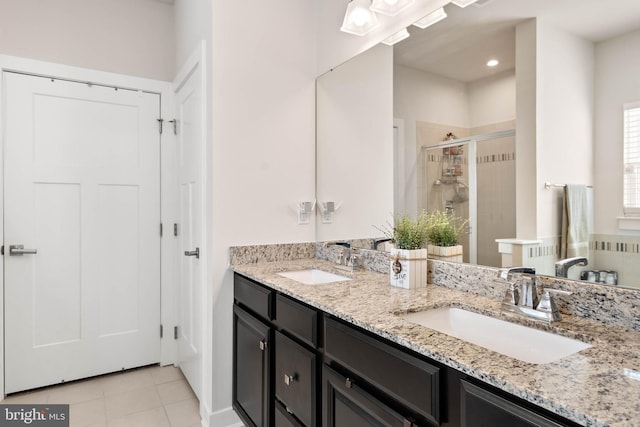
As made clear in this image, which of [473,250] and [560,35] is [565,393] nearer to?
[473,250]

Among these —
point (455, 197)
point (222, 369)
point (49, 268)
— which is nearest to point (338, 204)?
point (455, 197)

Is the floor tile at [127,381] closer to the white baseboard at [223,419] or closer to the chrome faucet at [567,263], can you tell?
the white baseboard at [223,419]

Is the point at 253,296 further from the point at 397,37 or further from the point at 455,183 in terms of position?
the point at 397,37

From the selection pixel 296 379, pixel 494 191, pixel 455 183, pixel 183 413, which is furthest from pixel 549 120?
pixel 183 413

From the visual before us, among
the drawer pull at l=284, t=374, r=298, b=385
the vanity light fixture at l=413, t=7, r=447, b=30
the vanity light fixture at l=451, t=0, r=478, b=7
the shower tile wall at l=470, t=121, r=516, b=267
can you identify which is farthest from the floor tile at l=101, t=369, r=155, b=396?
the vanity light fixture at l=451, t=0, r=478, b=7

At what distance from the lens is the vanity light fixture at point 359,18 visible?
1.94m

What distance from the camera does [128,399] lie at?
95.0 inches

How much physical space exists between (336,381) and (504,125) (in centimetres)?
109

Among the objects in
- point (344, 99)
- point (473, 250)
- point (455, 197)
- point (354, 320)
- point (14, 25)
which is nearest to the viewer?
point (354, 320)

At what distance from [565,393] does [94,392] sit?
9.05 feet

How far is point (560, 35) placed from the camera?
1.23 metres

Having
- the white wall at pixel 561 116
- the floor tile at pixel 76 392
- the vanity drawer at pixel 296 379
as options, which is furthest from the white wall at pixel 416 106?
the floor tile at pixel 76 392

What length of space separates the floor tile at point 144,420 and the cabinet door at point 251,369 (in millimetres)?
474

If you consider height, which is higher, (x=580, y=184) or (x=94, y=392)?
(x=580, y=184)
